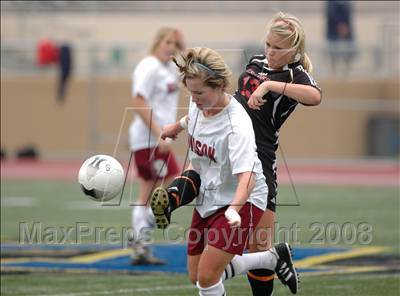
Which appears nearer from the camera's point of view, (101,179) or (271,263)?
(101,179)

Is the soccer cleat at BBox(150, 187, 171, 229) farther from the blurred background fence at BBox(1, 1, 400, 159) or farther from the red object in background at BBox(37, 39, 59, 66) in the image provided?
the red object in background at BBox(37, 39, 59, 66)

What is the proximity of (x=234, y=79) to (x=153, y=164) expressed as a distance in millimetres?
9667

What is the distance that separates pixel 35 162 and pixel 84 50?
2.56 m

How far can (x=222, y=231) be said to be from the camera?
5.78 metres

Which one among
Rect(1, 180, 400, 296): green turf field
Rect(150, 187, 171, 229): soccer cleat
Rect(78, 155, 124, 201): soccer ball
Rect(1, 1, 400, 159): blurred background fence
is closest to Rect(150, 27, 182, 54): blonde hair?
Rect(1, 180, 400, 296): green turf field

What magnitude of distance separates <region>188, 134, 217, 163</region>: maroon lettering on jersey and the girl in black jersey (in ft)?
0.98

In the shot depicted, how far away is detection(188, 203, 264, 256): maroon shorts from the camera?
576 cm

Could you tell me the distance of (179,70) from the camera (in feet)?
19.1

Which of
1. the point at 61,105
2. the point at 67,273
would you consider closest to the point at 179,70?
the point at 67,273

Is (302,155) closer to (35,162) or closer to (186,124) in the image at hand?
(35,162)

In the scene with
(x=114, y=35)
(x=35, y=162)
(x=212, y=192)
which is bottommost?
(x=35, y=162)

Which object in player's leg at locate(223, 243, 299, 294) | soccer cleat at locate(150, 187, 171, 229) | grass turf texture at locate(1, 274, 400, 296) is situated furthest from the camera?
grass turf texture at locate(1, 274, 400, 296)

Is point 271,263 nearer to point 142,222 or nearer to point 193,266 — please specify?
point 193,266

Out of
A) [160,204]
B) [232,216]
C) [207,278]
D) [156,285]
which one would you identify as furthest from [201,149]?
[156,285]
